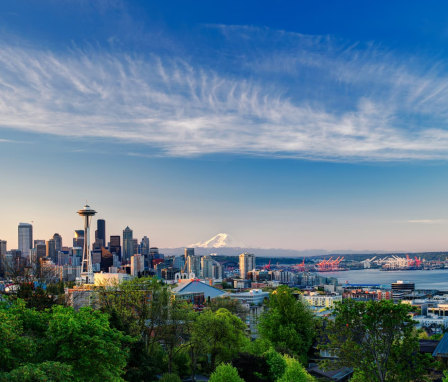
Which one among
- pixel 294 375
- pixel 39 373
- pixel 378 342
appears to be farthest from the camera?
pixel 294 375

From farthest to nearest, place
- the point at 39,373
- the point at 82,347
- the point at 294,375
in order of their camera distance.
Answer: the point at 294,375 < the point at 82,347 < the point at 39,373

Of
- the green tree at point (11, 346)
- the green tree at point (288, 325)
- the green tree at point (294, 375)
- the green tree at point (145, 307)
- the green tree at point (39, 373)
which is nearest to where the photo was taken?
the green tree at point (39, 373)

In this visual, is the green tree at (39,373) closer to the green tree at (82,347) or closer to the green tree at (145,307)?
the green tree at (82,347)

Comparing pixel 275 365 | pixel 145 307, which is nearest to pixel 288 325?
pixel 275 365

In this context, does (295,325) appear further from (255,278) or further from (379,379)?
(255,278)

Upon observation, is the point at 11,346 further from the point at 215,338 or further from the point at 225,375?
the point at 215,338

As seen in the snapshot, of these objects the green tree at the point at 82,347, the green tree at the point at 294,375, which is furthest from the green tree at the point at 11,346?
the green tree at the point at 294,375

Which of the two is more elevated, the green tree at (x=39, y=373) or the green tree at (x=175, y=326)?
the green tree at (x=39, y=373)
